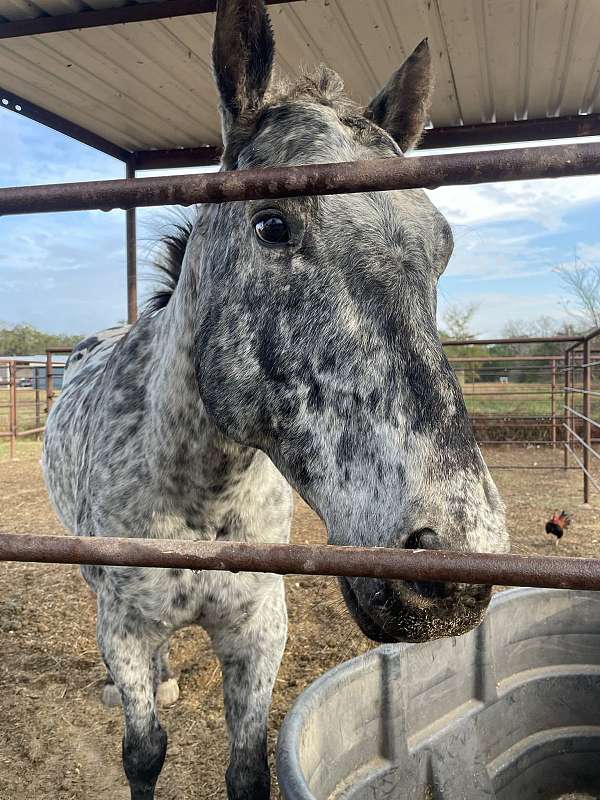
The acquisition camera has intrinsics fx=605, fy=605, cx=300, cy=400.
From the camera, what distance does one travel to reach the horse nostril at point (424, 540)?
0.87 meters

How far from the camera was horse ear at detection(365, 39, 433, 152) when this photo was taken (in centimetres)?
170

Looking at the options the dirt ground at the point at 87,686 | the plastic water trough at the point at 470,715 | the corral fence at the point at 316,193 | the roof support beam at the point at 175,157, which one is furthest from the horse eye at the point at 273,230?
the roof support beam at the point at 175,157

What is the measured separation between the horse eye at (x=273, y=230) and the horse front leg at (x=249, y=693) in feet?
3.99

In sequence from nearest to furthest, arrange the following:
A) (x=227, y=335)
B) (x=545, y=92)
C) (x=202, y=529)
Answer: (x=227, y=335) → (x=202, y=529) → (x=545, y=92)

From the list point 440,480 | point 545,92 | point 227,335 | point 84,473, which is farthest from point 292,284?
point 545,92

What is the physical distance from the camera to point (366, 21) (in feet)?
10.7

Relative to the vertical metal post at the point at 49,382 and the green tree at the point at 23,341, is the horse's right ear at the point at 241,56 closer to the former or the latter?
the vertical metal post at the point at 49,382

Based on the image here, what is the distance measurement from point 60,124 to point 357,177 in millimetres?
4246

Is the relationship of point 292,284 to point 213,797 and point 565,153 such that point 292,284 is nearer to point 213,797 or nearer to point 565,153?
point 565,153

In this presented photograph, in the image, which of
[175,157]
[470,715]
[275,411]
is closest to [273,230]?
[275,411]

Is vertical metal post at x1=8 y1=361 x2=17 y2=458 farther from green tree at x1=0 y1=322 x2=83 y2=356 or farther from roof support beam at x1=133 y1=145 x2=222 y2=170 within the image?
green tree at x1=0 y1=322 x2=83 y2=356

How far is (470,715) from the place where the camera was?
87.7 inches

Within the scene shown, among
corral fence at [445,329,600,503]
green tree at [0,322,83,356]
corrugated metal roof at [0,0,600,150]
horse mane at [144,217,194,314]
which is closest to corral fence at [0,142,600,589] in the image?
horse mane at [144,217,194,314]

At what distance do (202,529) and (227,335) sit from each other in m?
0.69
